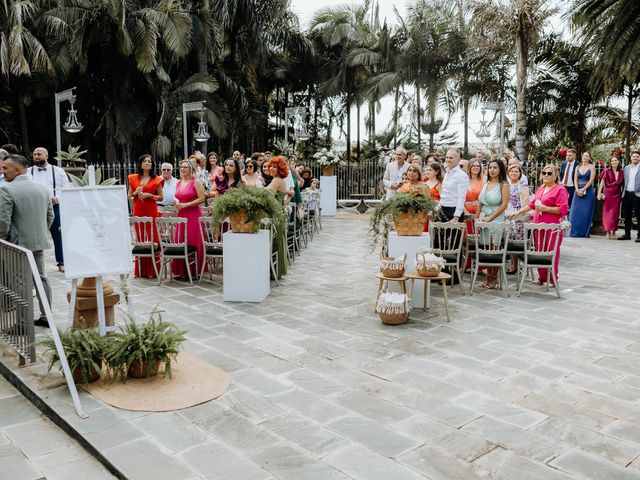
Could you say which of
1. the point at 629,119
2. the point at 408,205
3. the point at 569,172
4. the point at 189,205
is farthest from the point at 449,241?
the point at 629,119

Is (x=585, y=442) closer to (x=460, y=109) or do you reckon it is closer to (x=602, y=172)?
(x=602, y=172)

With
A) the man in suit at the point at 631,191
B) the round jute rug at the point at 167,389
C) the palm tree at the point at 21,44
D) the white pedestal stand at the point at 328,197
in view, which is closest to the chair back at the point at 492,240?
the round jute rug at the point at 167,389

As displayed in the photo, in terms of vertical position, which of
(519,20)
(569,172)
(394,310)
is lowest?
(394,310)

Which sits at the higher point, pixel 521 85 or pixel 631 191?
pixel 521 85

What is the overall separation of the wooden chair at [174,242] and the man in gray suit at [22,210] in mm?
2205

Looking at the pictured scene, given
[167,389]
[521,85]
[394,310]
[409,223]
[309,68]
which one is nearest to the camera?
[167,389]

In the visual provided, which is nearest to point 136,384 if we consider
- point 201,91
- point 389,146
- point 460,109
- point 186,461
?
point 186,461

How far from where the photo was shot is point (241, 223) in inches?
291

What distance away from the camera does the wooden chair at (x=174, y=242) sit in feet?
26.7

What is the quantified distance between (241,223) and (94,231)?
8.55ft

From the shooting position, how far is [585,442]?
381 centimetres

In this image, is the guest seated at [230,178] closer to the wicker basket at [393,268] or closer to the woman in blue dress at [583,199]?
the wicker basket at [393,268]

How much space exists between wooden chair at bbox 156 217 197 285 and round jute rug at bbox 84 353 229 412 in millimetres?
3258

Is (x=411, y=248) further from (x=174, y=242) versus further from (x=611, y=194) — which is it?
(x=611, y=194)
